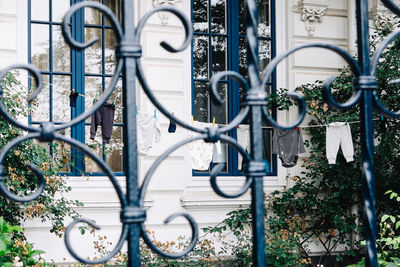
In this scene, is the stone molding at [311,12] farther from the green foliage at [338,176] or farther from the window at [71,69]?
the window at [71,69]

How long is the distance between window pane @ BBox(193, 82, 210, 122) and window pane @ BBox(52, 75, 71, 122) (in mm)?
1933

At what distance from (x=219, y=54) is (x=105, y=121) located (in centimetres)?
228

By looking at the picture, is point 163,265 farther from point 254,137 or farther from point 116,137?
point 254,137

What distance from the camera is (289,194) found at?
23.5ft

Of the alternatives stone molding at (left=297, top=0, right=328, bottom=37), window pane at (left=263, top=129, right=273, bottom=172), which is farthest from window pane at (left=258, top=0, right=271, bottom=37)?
window pane at (left=263, top=129, right=273, bottom=172)

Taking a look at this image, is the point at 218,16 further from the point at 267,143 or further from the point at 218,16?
the point at 267,143

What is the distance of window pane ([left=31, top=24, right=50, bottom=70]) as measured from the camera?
6.87 metres

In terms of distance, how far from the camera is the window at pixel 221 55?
7566 mm

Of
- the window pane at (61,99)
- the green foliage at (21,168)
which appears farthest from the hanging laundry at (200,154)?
the green foliage at (21,168)

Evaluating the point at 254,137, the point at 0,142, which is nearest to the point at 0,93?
the point at 254,137

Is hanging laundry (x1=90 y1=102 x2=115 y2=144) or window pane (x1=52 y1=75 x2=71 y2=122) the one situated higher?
window pane (x1=52 y1=75 x2=71 y2=122)

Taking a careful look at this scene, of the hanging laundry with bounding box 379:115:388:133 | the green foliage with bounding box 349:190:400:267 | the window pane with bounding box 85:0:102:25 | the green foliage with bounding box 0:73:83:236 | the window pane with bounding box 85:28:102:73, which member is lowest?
the green foliage with bounding box 349:190:400:267

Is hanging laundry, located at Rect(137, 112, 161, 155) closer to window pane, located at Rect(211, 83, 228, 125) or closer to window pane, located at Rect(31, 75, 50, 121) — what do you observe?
window pane, located at Rect(211, 83, 228, 125)

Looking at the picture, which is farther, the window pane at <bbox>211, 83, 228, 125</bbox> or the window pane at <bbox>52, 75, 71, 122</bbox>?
the window pane at <bbox>211, 83, 228, 125</bbox>
